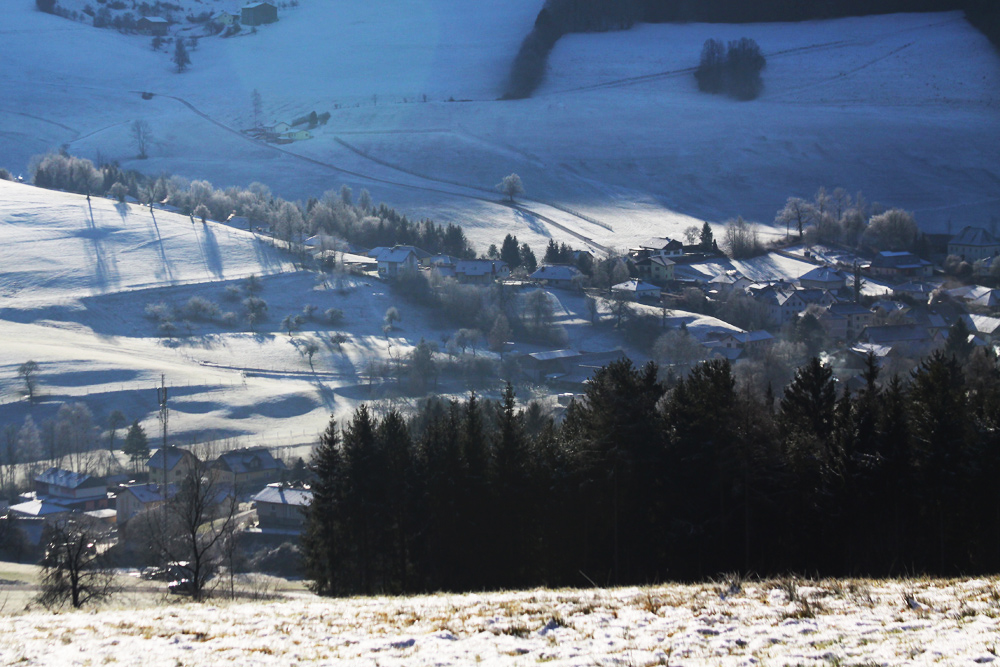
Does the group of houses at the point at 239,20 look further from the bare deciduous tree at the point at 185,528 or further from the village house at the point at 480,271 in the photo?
the bare deciduous tree at the point at 185,528

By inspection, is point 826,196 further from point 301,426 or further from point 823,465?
point 823,465

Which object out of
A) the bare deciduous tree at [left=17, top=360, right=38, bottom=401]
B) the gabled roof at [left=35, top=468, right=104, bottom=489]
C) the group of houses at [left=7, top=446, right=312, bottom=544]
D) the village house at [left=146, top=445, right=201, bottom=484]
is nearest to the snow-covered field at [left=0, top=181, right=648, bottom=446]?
the bare deciduous tree at [left=17, top=360, right=38, bottom=401]

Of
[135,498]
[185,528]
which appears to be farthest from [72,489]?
[185,528]

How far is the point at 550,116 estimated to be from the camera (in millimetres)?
96000

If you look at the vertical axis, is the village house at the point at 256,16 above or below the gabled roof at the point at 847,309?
above

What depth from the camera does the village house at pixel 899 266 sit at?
56.2 metres

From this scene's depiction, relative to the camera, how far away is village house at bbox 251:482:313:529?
979 inches

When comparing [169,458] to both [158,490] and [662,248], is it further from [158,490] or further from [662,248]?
[662,248]

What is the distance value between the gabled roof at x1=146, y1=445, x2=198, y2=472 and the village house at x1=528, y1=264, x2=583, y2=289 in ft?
89.8

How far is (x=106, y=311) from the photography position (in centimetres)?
4512

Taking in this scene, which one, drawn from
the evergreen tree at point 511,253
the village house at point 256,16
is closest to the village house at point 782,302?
the evergreen tree at point 511,253

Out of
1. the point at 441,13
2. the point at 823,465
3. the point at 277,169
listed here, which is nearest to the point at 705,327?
the point at 823,465

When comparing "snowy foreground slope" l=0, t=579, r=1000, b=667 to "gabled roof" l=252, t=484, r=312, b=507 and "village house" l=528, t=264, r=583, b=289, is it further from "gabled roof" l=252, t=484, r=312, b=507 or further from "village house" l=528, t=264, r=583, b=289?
"village house" l=528, t=264, r=583, b=289

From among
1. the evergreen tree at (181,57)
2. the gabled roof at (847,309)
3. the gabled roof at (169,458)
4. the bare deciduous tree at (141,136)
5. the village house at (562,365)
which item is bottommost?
the gabled roof at (169,458)
